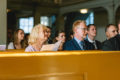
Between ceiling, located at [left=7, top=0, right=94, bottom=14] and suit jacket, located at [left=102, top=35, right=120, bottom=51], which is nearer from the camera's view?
suit jacket, located at [left=102, top=35, right=120, bottom=51]

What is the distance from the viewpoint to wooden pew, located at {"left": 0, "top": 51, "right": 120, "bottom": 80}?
5.77 ft

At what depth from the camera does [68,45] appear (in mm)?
3898

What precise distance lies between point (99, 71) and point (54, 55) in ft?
1.63

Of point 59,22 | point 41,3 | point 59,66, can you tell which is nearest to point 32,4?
point 41,3

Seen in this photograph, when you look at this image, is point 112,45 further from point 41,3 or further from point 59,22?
point 59,22

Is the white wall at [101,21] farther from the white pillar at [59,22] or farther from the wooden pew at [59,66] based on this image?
the wooden pew at [59,66]

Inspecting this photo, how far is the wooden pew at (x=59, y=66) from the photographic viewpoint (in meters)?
1.76

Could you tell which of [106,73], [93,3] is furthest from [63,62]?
[93,3]

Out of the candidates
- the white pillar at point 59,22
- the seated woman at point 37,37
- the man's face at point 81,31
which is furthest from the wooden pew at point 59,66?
the white pillar at point 59,22

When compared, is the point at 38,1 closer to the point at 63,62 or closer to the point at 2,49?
the point at 2,49

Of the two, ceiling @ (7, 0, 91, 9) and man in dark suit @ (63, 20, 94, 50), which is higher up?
ceiling @ (7, 0, 91, 9)

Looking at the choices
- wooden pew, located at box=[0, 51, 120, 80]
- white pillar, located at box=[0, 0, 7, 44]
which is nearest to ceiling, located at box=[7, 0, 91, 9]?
white pillar, located at box=[0, 0, 7, 44]

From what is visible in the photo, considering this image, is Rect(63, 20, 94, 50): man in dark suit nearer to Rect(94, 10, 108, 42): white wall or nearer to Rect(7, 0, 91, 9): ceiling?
Rect(7, 0, 91, 9): ceiling

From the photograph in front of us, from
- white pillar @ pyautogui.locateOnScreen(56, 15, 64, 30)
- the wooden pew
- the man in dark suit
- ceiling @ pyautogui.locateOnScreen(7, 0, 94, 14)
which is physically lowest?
the wooden pew
